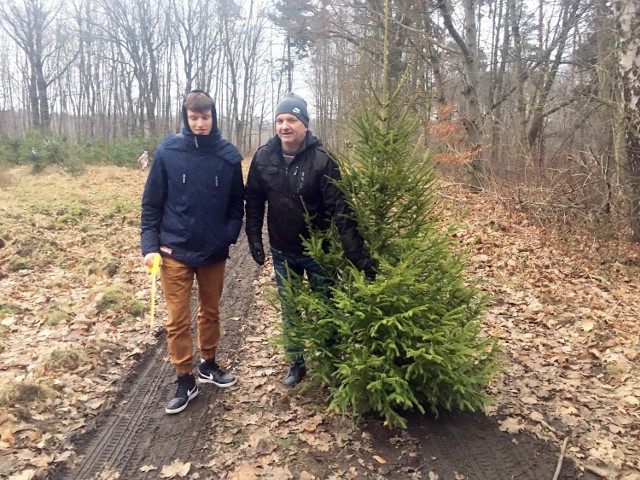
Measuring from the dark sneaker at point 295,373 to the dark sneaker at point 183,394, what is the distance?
899 millimetres

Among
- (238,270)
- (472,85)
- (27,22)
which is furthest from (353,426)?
(27,22)

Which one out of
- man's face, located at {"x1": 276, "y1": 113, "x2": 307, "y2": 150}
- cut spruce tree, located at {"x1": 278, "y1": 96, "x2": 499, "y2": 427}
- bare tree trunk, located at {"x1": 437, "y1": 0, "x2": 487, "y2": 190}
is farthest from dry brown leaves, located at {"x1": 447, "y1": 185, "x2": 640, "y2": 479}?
bare tree trunk, located at {"x1": 437, "y1": 0, "x2": 487, "y2": 190}

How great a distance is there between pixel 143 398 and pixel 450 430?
9.50 feet

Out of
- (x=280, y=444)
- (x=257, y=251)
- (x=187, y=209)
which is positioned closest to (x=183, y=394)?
(x=280, y=444)

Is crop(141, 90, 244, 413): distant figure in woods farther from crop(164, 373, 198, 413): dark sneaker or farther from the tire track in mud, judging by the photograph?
the tire track in mud

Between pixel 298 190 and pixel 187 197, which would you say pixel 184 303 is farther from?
pixel 298 190

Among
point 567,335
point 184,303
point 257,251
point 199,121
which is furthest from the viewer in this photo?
point 567,335

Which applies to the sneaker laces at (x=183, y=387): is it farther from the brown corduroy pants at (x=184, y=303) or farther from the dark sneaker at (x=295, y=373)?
the dark sneaker at (x=295, y=373)

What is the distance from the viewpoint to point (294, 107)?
3.83 m

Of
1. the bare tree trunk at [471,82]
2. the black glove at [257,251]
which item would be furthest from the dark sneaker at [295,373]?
the bare tree trunk at [471,82]

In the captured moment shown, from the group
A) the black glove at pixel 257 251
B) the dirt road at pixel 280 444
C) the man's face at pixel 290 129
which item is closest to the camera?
the dirt road at pixel 280 444

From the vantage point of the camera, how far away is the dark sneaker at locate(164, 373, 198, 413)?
13.4 ft

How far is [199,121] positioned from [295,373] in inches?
102

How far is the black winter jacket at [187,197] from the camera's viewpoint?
3863 mm
